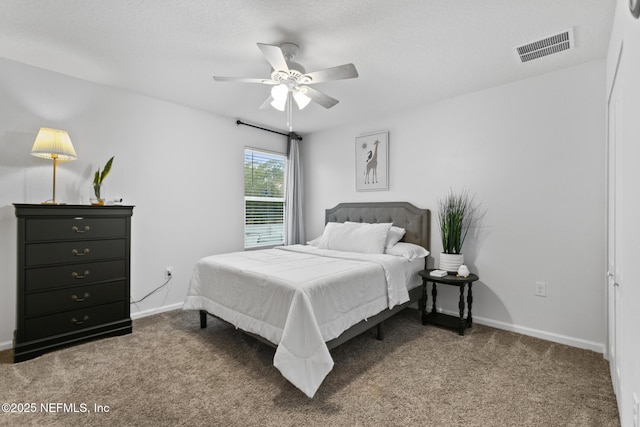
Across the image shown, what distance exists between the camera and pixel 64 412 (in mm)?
1815

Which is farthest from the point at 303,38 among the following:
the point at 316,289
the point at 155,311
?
the point at 155,311

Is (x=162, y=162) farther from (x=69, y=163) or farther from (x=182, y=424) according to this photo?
(x=182, y=424)

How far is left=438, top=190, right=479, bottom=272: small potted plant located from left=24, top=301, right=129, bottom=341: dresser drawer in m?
3.24

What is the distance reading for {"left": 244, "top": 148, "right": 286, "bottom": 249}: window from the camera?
4.55 meters

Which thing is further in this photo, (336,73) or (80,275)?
(80,275)

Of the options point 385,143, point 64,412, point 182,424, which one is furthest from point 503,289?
point 64,412

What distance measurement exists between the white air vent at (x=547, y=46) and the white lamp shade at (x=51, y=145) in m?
3.80

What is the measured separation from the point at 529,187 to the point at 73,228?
4160mm

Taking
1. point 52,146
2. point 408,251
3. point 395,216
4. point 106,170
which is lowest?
point 408,251

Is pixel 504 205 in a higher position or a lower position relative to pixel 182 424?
higher

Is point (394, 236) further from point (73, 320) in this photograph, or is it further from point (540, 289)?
point (73, 320)

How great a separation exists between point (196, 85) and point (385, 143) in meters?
2.32

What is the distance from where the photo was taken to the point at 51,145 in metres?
2.58

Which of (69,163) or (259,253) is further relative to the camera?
(259,253)
